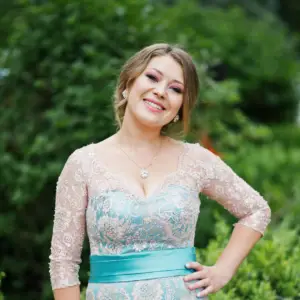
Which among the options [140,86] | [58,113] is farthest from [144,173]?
[58,113]

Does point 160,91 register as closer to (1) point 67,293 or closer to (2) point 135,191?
(2) point 135,191

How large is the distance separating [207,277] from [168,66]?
0.92 meters

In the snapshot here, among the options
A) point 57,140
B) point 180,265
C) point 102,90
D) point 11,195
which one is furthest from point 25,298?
point 180,265

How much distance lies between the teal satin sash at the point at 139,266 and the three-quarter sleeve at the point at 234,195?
15.8 inches

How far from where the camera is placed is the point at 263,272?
3879 mm

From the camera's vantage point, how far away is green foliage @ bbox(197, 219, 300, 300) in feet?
11.9

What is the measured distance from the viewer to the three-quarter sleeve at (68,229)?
2807 mm

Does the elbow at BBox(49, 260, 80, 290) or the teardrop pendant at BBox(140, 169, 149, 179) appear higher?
the teardrop pendant at BBox(140, 169, 149, 179)

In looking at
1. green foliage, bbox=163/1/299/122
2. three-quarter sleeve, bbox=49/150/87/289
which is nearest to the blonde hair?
three-quarter sleeve, bbox=49/150/87/289

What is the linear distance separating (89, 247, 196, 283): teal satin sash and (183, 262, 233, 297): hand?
0.18 feet

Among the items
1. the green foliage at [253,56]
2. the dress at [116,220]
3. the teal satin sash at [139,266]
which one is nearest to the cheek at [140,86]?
the dress at [116,220]

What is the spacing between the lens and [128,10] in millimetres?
5410

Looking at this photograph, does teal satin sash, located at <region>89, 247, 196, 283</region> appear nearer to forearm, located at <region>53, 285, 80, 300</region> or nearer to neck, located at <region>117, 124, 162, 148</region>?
forearm, located at <region>53, 285, 80, 300</region>

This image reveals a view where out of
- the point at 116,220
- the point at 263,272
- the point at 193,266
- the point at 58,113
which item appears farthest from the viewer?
the point at 58,113
